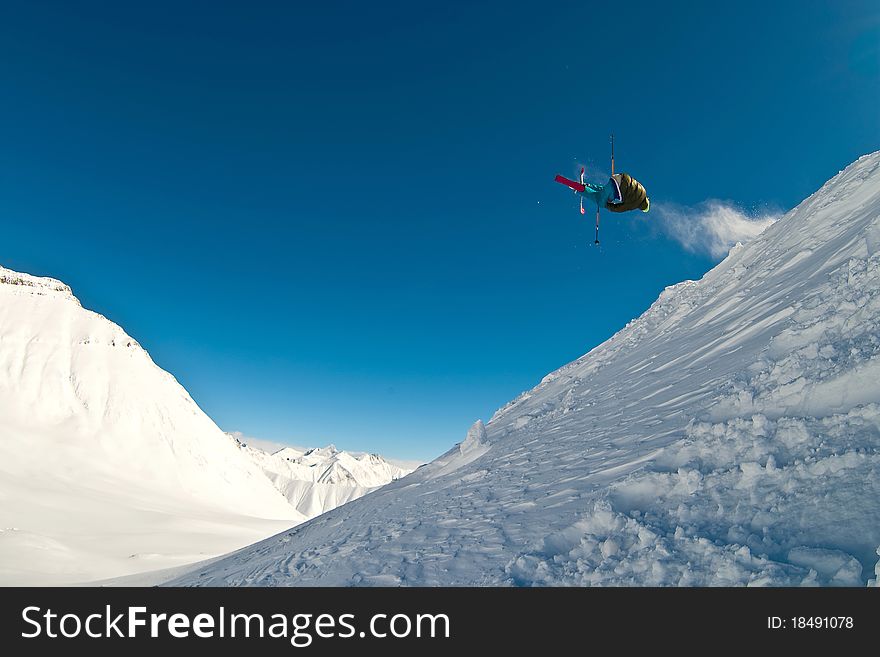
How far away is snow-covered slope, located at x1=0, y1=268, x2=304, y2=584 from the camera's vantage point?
39062 mm

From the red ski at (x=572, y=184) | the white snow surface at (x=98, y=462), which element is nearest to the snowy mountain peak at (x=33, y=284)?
the white snow surface at (x=98, y=462)

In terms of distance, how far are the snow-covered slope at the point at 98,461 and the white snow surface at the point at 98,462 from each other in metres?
0.24

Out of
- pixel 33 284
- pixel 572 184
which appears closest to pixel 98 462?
pixel 33 284

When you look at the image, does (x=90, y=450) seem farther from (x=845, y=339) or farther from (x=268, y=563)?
(x=845, y=339)

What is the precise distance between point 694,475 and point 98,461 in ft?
322

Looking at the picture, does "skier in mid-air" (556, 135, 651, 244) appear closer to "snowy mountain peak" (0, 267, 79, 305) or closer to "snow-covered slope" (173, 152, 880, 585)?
"snow-covered slope" (173, 152, 880, 585)

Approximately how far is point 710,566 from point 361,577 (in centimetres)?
685

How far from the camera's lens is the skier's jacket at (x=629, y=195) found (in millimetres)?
11953

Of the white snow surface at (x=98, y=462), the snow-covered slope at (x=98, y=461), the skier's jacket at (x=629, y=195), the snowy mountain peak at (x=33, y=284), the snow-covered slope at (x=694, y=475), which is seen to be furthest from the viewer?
the snowy mountain peak at (x=33, y=284)

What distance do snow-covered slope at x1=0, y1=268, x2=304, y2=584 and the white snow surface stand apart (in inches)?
9.3

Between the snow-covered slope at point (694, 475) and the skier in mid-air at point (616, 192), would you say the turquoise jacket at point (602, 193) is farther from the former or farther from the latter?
the snow-covered slope at point (694, 475)

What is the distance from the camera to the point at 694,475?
26.7 feet

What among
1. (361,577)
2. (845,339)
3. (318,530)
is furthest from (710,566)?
(318,530)
